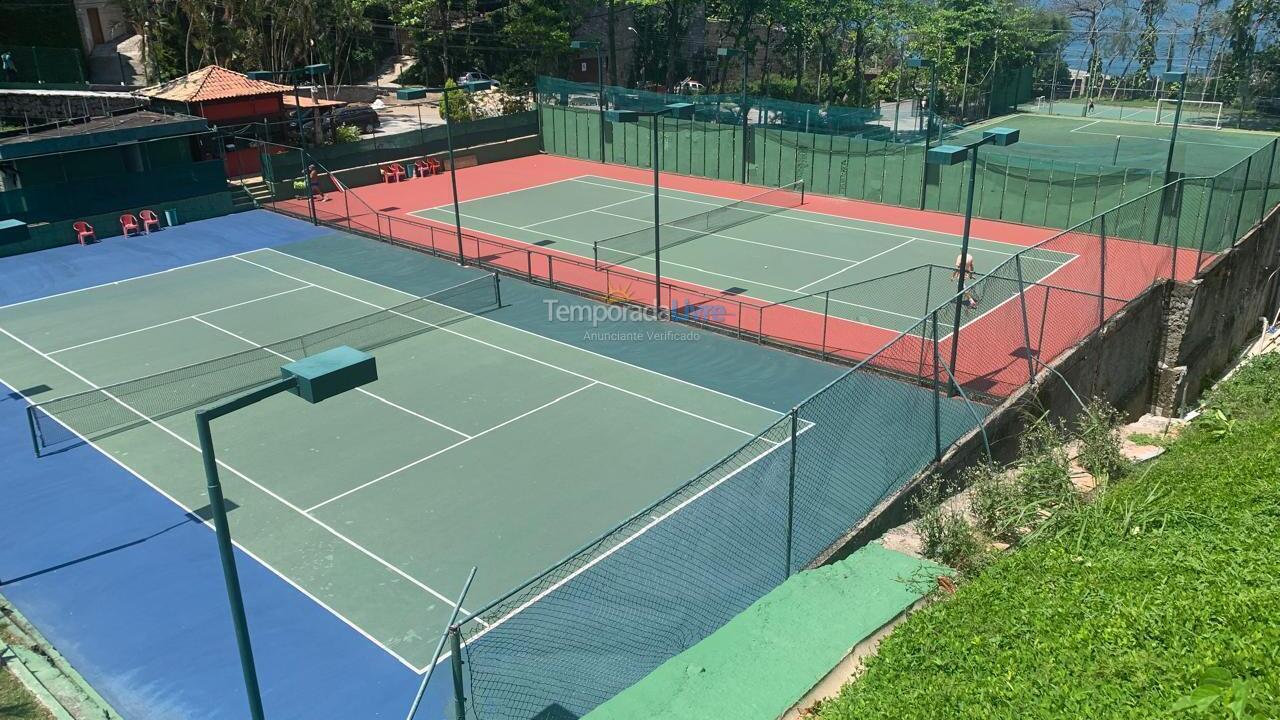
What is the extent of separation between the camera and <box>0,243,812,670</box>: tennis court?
1495 cm

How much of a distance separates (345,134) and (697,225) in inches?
838

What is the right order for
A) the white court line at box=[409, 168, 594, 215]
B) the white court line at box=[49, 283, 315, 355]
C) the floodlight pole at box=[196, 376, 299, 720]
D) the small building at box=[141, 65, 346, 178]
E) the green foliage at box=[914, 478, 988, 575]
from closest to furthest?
the floodlight pole at box=[196, 376, 299, 720], the green foliage at box=[914, 478, 988, 575], the white court line at box=[49, 283, 315, 355], the white court line at box=[409, 168, 594, 215], the small building at box=[141, 65, 346, 178]

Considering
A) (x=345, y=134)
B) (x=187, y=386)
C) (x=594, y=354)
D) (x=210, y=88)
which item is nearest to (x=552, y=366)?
(x=594, y=354)

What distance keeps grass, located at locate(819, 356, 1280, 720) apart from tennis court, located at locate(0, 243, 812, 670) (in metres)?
4.61

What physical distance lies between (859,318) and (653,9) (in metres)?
46.6

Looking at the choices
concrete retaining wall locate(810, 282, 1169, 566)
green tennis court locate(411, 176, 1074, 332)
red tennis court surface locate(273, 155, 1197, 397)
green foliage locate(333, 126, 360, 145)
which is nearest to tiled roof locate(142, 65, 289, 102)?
green foliage locate(333, 126, 360, 145)

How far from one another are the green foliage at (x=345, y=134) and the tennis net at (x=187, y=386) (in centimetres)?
2328

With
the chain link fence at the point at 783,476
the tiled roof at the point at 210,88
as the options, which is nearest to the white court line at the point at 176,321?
the chain link fence at the point at 783,476

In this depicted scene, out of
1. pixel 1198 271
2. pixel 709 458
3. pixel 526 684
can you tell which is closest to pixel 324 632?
pixel 526 684

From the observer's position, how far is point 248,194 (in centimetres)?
3772

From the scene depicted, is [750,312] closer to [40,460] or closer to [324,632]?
[324,632]

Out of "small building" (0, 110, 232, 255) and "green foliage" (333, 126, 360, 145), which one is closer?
"small building" (0, 110, 232, 255)

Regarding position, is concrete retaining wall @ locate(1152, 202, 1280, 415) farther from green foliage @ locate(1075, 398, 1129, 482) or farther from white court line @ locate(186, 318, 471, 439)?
white court line @ locate(186, 318, 471, 439)

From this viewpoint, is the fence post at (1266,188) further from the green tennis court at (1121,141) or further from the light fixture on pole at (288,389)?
the light fixture on pole at (288,389)
